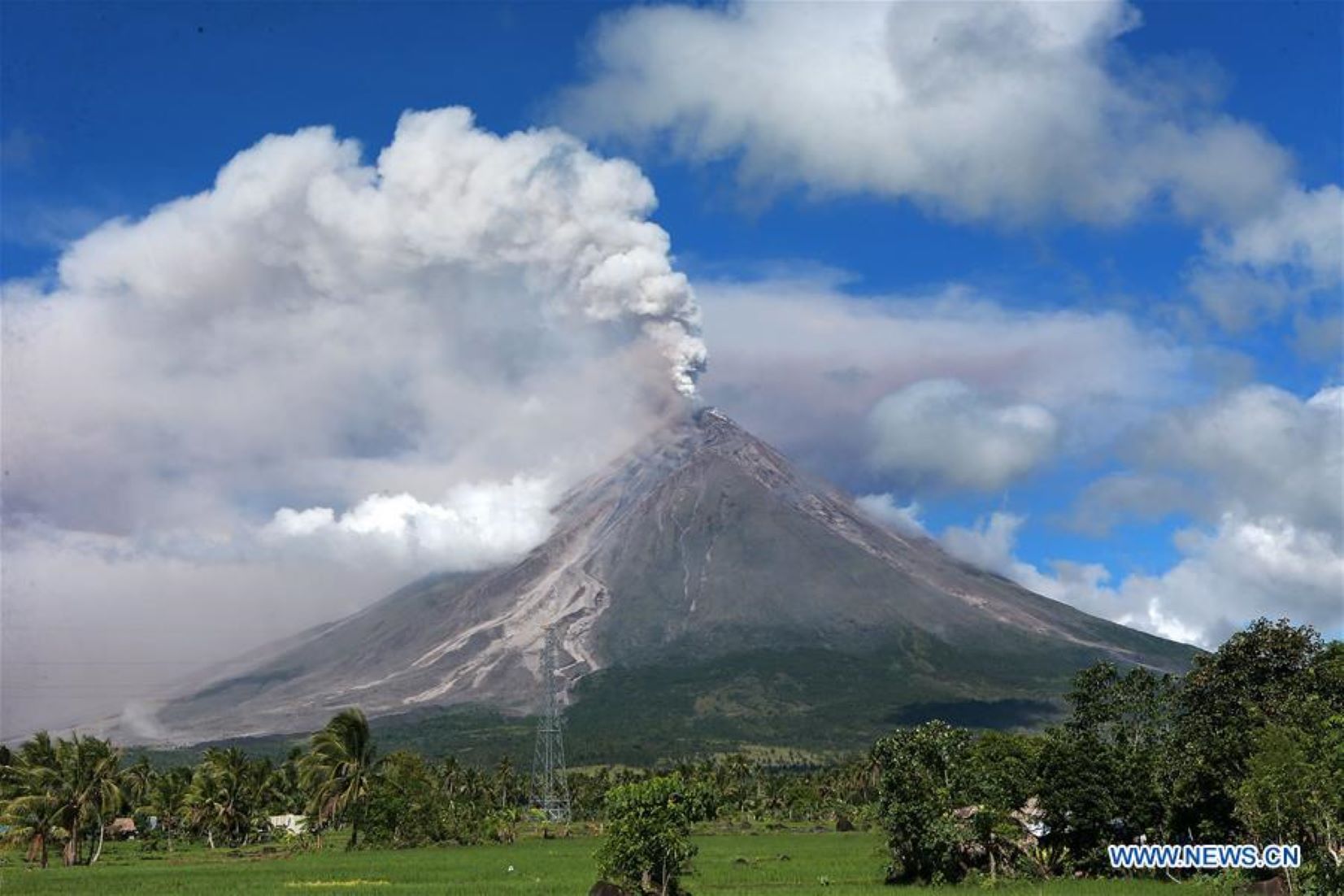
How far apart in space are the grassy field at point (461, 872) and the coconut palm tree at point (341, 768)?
3476 millimetres

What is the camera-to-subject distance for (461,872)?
48.6 m

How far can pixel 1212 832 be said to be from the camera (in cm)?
3881

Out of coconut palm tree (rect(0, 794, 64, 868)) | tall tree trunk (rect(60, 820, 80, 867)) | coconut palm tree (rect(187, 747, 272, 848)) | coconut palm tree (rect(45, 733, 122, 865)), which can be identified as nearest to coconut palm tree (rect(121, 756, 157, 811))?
coconut palm tree (rect(187, 747, 272, 848))

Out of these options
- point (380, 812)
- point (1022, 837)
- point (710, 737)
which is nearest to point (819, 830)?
point (380, 812)

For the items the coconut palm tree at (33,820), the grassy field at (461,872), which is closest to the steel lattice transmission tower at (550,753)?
the grassy field at (461,872)

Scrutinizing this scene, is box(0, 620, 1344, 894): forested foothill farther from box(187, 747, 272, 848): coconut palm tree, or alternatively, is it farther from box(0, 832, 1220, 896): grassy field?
box(187, 747, 272, 848): coconut palm tree

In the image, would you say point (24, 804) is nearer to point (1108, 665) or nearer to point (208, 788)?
point (208, 788)

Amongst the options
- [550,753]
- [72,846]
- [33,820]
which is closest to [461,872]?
[33,820]

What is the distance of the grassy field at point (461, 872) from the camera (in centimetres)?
3884

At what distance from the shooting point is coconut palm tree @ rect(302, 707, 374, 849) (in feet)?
220

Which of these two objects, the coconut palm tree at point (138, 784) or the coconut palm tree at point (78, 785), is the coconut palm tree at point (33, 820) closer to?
the coconut palm tree at point (78, 785)

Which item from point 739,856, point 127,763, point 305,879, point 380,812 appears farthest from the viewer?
point 127,763

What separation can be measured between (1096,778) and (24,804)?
43.8 metres

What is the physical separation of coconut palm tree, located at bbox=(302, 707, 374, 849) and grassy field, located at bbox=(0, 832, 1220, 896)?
3.48 metres
